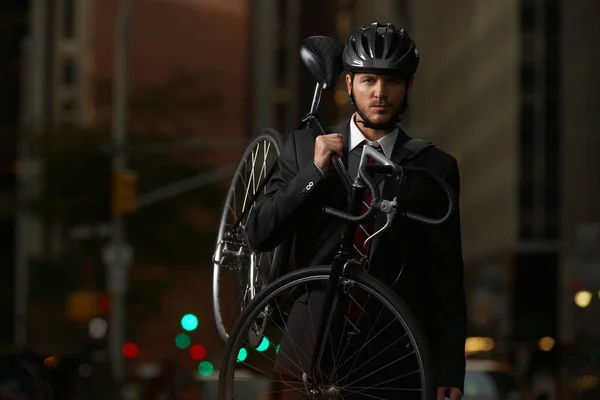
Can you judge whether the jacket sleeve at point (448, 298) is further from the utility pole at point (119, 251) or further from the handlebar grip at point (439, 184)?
the utility pole at point (119, 251)

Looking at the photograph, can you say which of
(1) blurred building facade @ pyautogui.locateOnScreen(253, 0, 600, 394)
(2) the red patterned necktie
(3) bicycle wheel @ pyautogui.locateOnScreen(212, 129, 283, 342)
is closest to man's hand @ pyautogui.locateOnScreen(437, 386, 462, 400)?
(2) the red patterned necktie

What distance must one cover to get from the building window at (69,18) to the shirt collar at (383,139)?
64.2 metres

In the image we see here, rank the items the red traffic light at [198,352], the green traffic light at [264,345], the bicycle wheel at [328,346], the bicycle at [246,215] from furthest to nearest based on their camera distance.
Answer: the red traffic light at [198,352] → the bicycle at [246,215] → the green traffic light at [264,345] → the bicycle wheel at [328,346]

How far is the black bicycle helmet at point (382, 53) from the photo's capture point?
573 cm

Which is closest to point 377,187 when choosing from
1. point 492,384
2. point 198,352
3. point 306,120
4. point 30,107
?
point 306,120

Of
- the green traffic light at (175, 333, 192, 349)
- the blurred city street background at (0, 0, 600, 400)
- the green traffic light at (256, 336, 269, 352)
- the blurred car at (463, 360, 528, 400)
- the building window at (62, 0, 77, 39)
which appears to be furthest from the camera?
the building window at (62, 0, 77, 39)

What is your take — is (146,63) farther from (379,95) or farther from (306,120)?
(379,95)

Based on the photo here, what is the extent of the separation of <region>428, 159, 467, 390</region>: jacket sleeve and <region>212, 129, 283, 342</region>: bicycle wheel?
2.08 feet

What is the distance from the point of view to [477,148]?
101188mm

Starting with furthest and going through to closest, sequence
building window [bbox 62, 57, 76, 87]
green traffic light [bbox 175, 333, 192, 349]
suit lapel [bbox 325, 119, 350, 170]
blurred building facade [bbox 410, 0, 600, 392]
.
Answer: blurred building facade [bbox 410, 0, 600, 392] < building window [bbox 62, 57, 76, 87] < green traffic light [bbox 175, 333, 192, 349] < suit lapel [bbox 325, 119, 350, 170]

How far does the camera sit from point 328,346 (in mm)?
5578

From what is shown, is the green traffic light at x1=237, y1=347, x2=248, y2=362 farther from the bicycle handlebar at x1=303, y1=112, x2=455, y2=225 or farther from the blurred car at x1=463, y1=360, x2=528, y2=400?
the blurred car at x1=463, y1=360, x2=528, y2=400

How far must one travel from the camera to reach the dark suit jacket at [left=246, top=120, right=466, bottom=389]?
18.5ft

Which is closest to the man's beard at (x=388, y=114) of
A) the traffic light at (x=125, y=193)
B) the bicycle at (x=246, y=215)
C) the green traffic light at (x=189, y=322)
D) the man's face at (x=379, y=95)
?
the man's face at (x=379, y=95)
